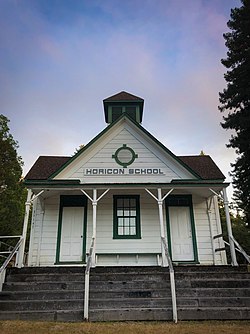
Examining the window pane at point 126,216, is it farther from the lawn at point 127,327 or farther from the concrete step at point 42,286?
the lawn at point 127,327

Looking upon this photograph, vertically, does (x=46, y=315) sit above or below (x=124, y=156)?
below

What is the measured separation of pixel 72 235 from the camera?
1108 centimetres

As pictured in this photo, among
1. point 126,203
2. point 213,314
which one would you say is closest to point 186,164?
point 126,203

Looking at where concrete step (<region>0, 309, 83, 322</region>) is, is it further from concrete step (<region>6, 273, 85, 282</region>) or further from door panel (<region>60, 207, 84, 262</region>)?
door panel (<region>60, 207, 84, 262</region>)

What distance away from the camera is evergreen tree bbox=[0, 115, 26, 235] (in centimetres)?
2277

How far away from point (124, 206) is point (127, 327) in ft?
20.3

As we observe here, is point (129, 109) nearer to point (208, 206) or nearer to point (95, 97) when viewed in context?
point (95, 97)

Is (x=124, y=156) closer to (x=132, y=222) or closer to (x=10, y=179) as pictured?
(x=132, y=222)

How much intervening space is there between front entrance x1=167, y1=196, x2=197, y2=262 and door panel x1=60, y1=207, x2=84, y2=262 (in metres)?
3.58

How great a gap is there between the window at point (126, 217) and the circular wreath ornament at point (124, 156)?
1.46 metres

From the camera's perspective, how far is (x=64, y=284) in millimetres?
7340

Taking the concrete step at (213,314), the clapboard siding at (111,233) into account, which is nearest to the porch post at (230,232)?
the clapboard siding at (111,233)

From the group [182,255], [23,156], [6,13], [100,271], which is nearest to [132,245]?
[182,255]

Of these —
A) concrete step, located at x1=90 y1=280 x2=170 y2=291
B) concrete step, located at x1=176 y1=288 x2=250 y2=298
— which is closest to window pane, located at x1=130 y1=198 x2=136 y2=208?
concrete step, located at x1=90 y1=280 x2=170 y2=291
